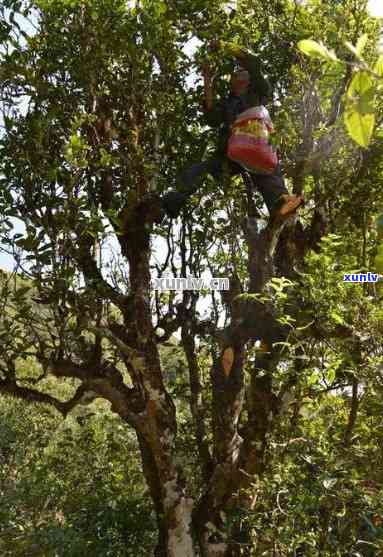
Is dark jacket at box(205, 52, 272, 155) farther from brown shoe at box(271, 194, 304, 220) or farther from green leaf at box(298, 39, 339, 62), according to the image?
green leaf at box(298, 39, 339, 62)

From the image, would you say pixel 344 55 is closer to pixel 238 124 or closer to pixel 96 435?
pixel 238 124

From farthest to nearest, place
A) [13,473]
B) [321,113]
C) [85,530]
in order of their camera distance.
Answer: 1. [13,473]
2. [85,530]
3. [321,113]

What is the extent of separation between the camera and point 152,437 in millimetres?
5453

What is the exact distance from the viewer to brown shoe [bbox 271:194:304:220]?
508 centimetres

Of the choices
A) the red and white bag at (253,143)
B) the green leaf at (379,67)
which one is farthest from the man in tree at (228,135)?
the green leaf at (379,67)

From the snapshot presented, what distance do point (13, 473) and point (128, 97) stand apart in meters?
6.03

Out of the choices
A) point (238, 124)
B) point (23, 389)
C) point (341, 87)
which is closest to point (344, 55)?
point (341, 87)

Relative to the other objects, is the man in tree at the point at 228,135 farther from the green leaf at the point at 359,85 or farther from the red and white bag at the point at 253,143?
the green leaf at the point at 359,85

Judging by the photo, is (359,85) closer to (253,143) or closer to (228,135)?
(253,143)

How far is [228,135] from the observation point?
569cm

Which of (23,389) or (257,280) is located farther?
(23,389)

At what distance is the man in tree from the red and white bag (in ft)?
0.52

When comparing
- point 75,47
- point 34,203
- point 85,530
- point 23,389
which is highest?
point 75,47

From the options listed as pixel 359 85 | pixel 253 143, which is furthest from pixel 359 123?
pixel 253 143
